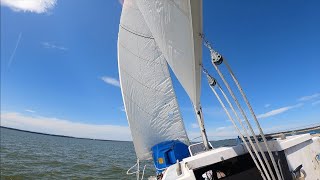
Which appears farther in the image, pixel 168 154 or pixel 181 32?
pixel 168 154

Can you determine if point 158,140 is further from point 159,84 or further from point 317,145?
point 317,145

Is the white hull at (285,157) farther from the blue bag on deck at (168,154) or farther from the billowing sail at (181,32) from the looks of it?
the blue bag on deck at (168,154)

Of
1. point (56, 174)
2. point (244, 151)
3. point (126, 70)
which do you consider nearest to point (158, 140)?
point (126, 70)

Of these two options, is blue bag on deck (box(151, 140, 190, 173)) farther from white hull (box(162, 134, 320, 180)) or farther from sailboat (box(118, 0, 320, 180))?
white hull (box(162, 134, 320, 180))

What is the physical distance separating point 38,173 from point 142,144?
11.6 meters

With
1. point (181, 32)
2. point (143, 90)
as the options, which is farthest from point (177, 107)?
point (181, 32)

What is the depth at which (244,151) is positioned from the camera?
482 cm

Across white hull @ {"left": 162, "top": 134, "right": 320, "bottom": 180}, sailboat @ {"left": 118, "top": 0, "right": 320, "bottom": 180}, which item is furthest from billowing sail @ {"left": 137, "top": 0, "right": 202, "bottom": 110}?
white hull @ {"left": 162, "top": 134, "right": 320, "bottom": 180}

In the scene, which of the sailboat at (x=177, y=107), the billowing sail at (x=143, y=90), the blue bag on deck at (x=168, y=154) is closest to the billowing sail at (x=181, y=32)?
the sailboat at (x=177, y=107)

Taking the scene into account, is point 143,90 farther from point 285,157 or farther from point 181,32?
point 181,32

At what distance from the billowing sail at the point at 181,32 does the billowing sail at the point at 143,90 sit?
9925 millimetres

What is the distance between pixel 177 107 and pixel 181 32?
11.9m

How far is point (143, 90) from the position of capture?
14.7m

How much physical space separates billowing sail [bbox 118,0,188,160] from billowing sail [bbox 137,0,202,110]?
9.93 m
